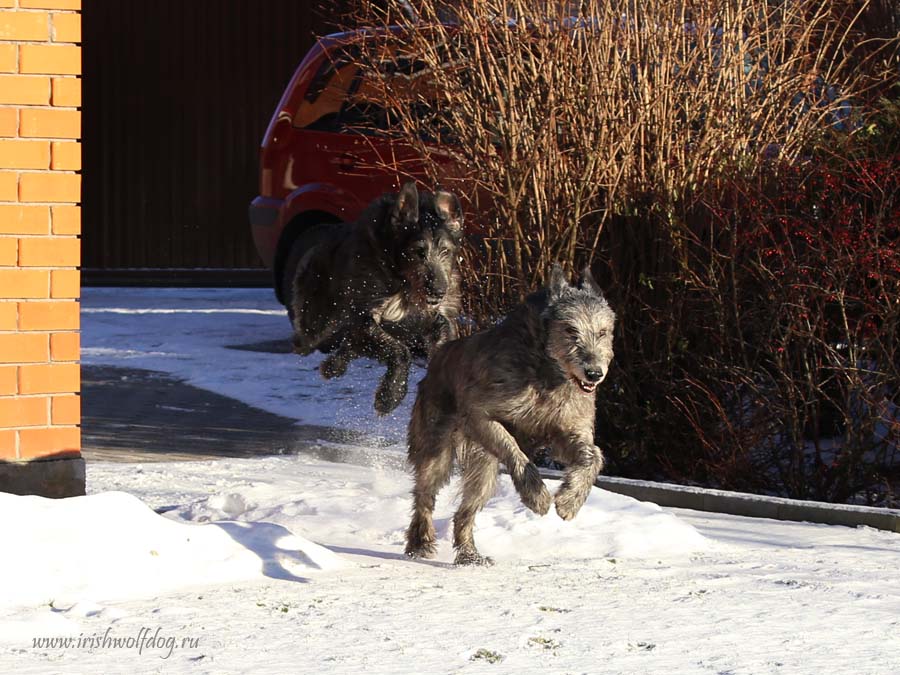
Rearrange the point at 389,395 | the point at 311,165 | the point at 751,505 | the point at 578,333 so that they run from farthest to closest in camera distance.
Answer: the point at 311,165, the point at 389,395, the point at 751,505, the point at 578,333

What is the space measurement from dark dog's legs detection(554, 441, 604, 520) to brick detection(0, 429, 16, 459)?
2.23 metres

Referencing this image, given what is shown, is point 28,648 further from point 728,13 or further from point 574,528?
point 728,13

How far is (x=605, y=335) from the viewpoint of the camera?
609cm

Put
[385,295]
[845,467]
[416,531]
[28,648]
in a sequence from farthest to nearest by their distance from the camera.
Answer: [385,295] → [845,467] → [416,531] → [28,648]

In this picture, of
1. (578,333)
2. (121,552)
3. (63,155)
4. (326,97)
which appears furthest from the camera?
(326,97)

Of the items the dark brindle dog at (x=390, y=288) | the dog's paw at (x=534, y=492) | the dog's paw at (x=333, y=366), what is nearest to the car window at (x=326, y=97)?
the dark brindle dog at (x=390, y=288)

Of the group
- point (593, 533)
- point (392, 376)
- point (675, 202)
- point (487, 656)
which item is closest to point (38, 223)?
point (392, 376)

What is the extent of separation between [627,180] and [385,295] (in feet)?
5.15

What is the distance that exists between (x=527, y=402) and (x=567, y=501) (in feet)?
1.57

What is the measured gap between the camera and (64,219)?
636cm

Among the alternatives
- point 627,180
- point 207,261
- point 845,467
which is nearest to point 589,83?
point 627,180

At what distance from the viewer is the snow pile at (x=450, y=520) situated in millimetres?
6512

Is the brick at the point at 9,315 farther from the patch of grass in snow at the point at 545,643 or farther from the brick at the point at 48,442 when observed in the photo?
the patch of grass in snow at the point at 545,643

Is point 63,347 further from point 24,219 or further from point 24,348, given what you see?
point 24,219
